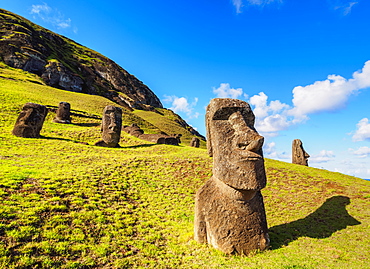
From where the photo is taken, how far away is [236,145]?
610 cm

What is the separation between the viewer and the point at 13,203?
6605mm

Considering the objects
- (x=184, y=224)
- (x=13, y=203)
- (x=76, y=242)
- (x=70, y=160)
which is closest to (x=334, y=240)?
(x=184, y=224)

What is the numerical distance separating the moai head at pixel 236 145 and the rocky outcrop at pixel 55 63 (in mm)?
80476

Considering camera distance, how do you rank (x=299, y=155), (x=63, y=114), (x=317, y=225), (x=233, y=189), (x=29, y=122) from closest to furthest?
(x=233, y=189), (x=317, y=225), (x=29, y=122), (x=299, y=155), (x=63, y=114)

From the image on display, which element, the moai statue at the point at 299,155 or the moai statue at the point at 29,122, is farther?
the moai statue at the point at 299,155

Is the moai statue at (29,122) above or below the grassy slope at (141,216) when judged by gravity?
above

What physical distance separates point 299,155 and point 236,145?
18.4 meters

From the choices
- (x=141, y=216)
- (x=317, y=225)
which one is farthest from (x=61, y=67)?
(x=317, y=225)

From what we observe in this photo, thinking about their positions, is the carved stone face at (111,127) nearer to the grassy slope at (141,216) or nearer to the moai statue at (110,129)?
the moai statue at (110,129)

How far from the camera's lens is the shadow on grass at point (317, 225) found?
23.4 ft

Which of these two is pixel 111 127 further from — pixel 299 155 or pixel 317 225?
pixel 299 155

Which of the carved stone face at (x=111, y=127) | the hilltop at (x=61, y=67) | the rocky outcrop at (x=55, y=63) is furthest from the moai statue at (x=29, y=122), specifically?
the rocky outcrop at (x=55, y=63)

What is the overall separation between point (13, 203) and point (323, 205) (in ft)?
44.4

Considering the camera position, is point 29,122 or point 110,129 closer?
point 29,122
